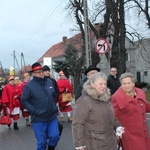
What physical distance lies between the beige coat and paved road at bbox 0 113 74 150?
3.71 m

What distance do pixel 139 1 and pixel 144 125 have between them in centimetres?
2204

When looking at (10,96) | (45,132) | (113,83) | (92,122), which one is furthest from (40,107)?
(10,96)

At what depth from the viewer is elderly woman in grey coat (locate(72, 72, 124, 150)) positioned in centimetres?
409

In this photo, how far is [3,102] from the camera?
1133 centimetres

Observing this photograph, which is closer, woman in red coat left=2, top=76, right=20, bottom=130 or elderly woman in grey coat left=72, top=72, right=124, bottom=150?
elderly woman in grey coat left=72, top=72, right=124, bottom=150

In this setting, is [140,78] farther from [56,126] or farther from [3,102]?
[56,126]

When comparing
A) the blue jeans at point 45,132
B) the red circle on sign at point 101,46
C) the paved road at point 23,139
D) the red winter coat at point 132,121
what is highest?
the red circle on sign at point 101,46

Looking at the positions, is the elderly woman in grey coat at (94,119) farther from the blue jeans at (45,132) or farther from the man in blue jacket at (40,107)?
the blue jeans at (45,132)

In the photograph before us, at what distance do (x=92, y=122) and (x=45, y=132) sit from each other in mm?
2164

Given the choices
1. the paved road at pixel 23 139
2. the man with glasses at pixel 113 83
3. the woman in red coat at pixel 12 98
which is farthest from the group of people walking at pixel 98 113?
the woman in red coat at pixel 12 98

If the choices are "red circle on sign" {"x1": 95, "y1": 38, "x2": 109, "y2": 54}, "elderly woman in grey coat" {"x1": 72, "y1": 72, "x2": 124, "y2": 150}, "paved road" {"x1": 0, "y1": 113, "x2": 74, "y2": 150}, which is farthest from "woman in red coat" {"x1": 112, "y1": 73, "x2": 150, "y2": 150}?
"red circle on sign" {"x1": 95, "y1": 38, "x2": 109, "y2": 54}

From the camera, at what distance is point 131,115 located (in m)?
4.69

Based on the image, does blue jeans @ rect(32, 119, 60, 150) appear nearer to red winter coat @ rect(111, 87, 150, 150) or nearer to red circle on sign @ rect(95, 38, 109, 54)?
red winter coat @ rect(111, 87, 150, 150)

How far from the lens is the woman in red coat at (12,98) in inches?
448
